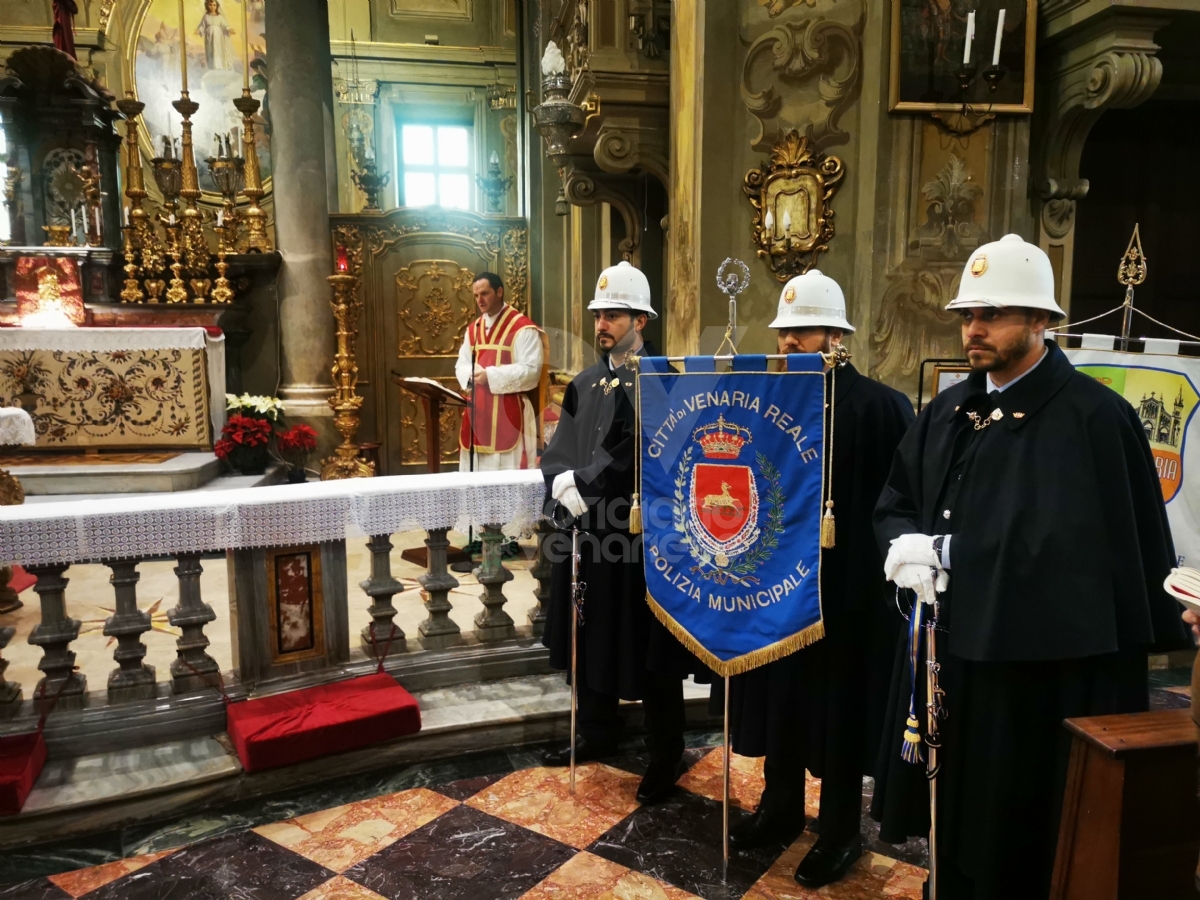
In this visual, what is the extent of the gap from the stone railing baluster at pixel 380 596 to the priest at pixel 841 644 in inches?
64.3

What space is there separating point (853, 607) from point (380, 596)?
78.8 inches

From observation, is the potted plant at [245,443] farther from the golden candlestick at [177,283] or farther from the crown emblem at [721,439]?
the crown emblem at [721,439]

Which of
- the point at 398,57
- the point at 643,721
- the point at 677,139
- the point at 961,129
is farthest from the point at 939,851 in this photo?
the point at 398,57

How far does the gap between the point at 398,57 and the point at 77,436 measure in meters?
8.61

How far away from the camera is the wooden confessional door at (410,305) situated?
9922 millimetres

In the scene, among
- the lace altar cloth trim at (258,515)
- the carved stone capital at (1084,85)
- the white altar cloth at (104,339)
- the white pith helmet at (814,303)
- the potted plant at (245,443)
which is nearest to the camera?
the white pith helmet at (814,303)

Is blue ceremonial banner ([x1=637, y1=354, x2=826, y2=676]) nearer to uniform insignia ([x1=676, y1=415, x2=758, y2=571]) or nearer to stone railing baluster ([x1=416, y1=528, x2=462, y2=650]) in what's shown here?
uniform insignia ([x1=676, y1=415, x2=758, y2=571])

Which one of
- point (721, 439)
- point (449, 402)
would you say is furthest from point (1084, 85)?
point (449, 402)

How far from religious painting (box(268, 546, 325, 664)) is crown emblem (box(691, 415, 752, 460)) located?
165cm

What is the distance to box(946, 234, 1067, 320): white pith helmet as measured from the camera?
208 centimetres

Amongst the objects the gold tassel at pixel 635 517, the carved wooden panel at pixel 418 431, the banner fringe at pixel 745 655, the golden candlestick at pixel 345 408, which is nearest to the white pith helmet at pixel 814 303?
the gold tassel at pixel 635 517

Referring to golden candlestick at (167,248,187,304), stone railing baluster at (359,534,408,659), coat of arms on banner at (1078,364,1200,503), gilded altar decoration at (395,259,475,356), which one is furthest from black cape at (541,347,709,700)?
gilded altar decoration at (395,259,475,356)

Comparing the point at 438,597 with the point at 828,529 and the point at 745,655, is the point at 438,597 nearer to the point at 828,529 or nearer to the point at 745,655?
the point at 745,655

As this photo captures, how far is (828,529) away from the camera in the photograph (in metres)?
2.52
